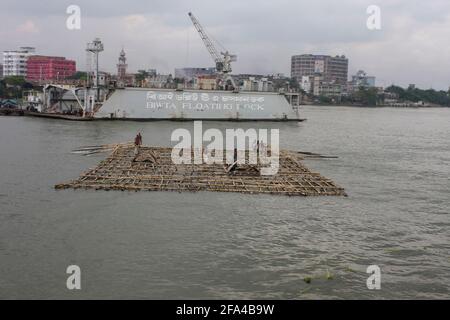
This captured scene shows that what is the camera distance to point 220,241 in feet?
41.0

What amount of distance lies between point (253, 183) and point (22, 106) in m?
56.0

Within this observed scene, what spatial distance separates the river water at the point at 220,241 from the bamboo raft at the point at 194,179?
0.62 meters

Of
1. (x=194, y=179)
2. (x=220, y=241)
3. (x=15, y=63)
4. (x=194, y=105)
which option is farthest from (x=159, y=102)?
(x=15, y=63)

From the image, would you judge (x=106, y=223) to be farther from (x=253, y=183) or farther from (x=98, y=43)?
(x=98, y=43)

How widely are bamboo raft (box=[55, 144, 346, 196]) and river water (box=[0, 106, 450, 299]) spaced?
625mm

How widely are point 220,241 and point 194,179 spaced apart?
672cm

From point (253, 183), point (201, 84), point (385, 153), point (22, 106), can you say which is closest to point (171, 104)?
point (201, 84)

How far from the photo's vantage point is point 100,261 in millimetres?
10875

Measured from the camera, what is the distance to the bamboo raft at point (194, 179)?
17.5 metres
